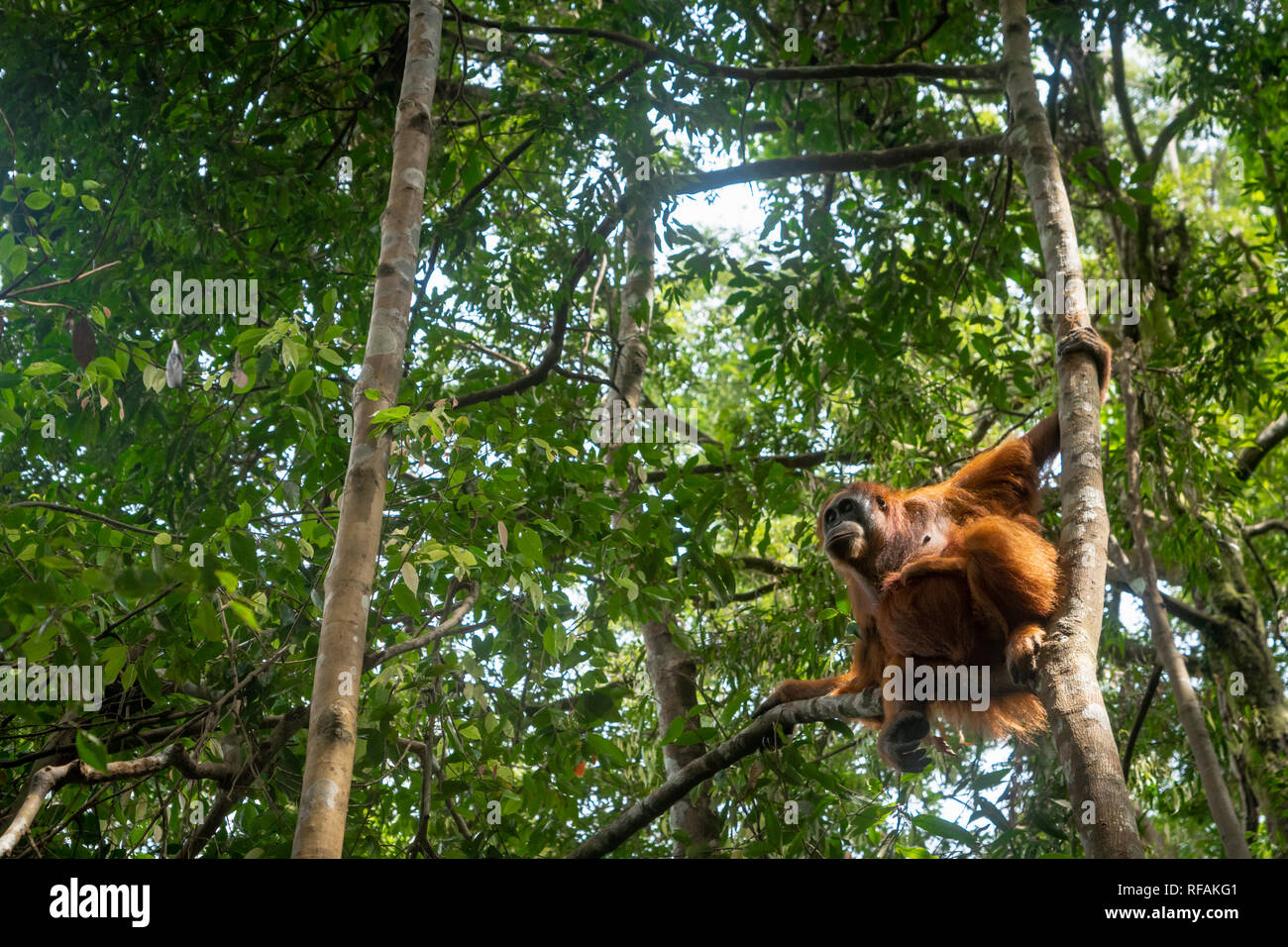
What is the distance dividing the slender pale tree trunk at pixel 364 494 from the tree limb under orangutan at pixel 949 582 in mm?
2144

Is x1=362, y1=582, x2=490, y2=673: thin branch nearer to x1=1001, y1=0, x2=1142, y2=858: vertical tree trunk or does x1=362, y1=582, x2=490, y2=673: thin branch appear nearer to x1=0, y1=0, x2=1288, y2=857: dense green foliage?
x1=0, y1=0, x2=1288, y2=857: dense green foliage

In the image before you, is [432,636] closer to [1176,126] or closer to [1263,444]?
[1176,126]

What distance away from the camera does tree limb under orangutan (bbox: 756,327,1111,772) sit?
13.0 feet

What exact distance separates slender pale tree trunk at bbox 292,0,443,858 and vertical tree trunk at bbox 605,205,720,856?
1.65m

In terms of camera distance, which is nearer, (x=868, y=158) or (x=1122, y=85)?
(x=868, y=158)

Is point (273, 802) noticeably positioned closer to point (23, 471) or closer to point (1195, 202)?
point (23, 471)

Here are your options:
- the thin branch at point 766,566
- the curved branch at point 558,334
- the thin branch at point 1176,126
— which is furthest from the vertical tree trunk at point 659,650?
the thin branch at point 1176,126

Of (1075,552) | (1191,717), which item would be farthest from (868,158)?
(1191,717)

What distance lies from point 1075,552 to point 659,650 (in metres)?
3.71

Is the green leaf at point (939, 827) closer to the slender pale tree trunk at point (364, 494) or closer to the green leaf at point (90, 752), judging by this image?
the slender pale tree trunk at point (364, 494)

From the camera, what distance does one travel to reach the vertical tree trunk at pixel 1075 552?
8.30ft

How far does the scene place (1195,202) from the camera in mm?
19219

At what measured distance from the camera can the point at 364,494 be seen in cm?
329
